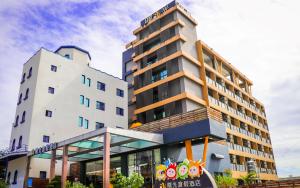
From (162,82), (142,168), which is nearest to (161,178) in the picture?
(142,168)

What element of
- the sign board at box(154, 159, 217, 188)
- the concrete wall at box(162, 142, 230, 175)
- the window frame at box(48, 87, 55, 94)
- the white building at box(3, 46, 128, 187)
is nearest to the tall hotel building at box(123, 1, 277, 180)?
the concrete wall at box(162, 142, 230, 175)

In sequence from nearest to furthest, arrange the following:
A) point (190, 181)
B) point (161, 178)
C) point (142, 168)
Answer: point (190, 181), point (161, 178), point (142, 168)

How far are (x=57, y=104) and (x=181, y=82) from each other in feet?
57.5

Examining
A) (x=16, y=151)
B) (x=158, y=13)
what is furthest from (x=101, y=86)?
(x=158, y=13)

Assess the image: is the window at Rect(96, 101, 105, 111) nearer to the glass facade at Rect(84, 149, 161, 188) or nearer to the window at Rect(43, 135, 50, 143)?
the window at Rect(43, 135, 50, 143)

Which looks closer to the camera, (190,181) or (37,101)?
(190,181)

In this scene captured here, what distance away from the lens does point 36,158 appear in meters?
33.3

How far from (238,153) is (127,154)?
73.8ft

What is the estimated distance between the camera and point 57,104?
37.2m

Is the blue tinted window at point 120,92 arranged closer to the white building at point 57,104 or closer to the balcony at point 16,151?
the white building at point 57,104

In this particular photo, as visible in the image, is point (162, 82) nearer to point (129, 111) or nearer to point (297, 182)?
point (129, 111)

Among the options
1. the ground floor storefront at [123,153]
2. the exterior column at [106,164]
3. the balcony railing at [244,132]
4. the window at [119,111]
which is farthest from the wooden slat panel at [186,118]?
the balcony railing at [244,132]

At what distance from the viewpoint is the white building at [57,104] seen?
3409 cm

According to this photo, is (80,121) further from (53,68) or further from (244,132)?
(244,132)
